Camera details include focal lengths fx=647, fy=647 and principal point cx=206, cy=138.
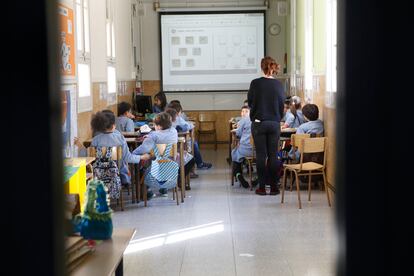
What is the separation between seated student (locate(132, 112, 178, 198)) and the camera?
6312mm

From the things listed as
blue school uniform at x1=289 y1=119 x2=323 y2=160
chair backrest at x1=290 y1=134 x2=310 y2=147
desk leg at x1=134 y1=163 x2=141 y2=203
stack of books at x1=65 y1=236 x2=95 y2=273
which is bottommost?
desk leg at x1=134 y1=163 x2=141 y2=203

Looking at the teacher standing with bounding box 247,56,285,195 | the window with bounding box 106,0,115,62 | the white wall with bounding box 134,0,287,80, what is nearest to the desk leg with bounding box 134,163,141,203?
the teacher standing with bounding box 247,56,285,195

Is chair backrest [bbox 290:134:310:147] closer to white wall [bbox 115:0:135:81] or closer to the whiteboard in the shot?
white wall [bbox 115:0:135:81]

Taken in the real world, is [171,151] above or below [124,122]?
below

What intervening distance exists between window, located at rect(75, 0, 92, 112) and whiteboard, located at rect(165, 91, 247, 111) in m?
5.26

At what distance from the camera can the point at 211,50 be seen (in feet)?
40.6

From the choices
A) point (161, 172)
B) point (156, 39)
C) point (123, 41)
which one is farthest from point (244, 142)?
point (156, 39)

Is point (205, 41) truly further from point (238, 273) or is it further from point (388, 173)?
point (388, 173)

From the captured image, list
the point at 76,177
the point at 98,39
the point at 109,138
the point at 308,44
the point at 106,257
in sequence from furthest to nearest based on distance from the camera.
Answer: the point at 308,44, the point at 98,39, the point at 109,138, the point at 76,177, the point at 106,257

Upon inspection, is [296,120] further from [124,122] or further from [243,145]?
[124,122]

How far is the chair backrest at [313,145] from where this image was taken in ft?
20.6

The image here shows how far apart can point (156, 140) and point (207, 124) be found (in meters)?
6.11

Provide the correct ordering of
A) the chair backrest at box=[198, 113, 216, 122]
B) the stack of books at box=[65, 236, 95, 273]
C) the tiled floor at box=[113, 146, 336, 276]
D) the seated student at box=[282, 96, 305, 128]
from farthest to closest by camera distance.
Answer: the chair backrest at box=[198, 113, 216, 122], the seated student at box=[282, 96, 305, 128], the tiled floor at box=[113, 146, 336, 276], the stack of books at box=[65, 236, 95, 273]

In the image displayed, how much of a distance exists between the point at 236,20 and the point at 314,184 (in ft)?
18.1
